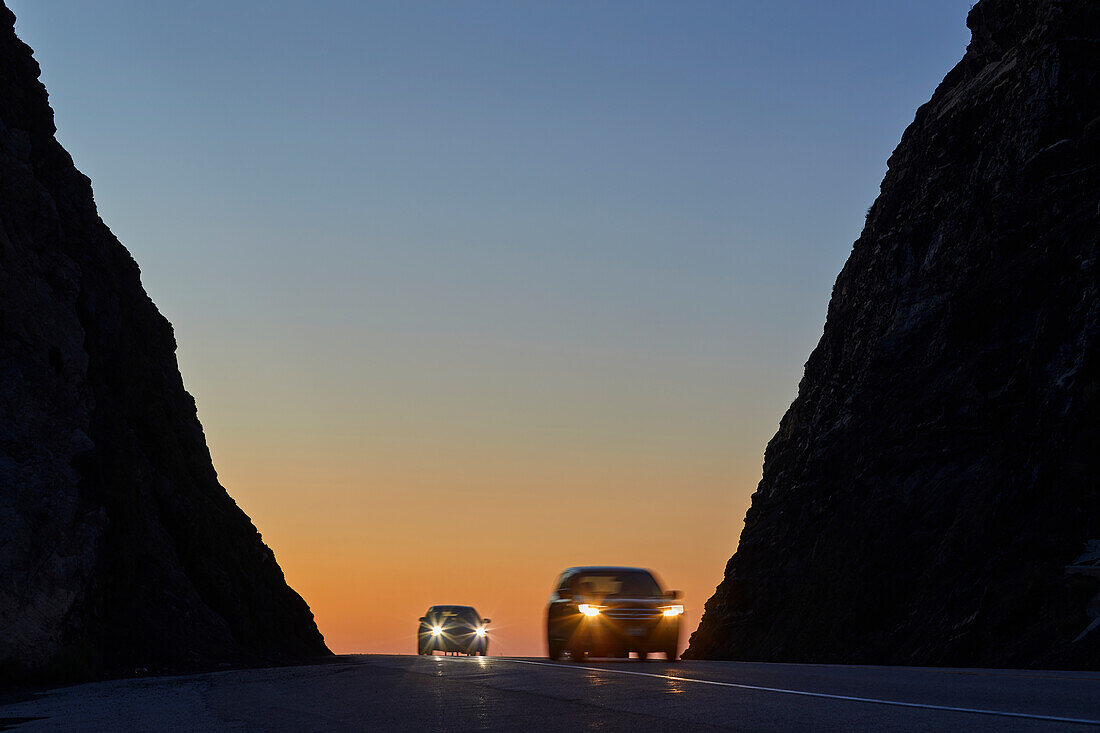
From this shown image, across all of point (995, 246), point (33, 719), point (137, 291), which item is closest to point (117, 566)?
point (137, 291)

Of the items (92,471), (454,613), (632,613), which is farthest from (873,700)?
(454,613)

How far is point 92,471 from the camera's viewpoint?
36.1 m

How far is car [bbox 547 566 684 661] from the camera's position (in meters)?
22.9

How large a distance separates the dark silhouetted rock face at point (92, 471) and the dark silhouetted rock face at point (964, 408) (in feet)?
70.2

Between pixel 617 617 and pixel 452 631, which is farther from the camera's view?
pixel 452 631

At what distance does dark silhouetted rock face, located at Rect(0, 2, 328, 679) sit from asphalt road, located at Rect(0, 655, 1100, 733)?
Result: 1176 cm

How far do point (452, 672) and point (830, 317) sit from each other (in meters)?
42.2

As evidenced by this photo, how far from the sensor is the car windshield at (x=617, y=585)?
77.2 feet

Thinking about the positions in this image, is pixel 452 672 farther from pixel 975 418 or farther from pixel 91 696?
pixel 975 418

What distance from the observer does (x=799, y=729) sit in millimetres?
9695

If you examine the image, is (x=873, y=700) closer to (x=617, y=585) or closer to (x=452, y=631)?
(x=617, y=585)

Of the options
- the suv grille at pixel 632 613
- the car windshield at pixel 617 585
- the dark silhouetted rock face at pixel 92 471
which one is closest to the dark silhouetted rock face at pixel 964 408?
the car windshield at pixel 617 585

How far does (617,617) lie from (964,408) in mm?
25223

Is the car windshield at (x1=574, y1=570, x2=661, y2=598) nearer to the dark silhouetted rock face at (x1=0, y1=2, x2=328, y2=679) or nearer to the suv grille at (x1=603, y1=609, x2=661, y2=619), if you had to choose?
the suv grille at (x1=603, y1=609, x2=661, y2=619)
